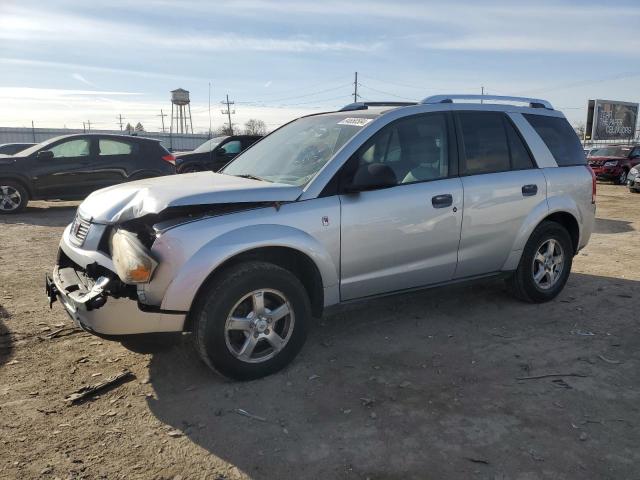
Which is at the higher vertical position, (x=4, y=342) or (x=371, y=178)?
(x=371, y=178)

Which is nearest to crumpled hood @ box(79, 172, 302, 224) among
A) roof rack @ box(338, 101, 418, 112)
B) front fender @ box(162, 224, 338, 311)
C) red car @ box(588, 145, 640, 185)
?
front fender @ box(162, 224, 338, 311)

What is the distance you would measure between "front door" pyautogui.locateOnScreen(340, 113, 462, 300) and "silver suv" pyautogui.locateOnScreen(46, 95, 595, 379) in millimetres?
11

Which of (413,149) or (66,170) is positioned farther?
(66,170)

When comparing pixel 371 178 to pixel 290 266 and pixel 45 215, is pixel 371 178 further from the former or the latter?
pixel 45 215

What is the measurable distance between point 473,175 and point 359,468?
107 inches

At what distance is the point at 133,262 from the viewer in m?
3.16

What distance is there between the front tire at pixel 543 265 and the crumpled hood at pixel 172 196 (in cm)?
253

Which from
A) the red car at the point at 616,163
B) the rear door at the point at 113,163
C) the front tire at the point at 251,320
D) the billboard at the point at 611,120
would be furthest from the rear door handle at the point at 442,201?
the billboard at the point at 611,120

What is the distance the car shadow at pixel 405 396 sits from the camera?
2.79m

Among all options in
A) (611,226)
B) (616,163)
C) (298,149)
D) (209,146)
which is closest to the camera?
(298,149)

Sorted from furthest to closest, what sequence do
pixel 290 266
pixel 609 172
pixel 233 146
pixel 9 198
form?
pixel 609 172 < pixel 233 146 < pixel 9 198 < pixel 290 266

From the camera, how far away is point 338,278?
3.85 m

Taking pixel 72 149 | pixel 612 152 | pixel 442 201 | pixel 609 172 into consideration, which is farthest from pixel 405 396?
pixel 612 152

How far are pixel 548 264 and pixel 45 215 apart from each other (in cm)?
1002
